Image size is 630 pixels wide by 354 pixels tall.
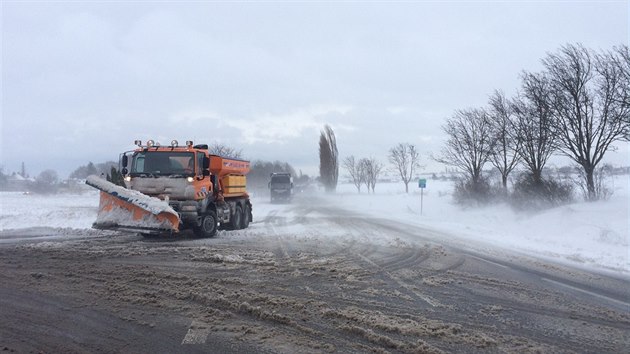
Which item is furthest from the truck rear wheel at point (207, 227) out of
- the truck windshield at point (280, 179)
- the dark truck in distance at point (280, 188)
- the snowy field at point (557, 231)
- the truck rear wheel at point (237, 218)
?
the truck windshield at point (280, 179)

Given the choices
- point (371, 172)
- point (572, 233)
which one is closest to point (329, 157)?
point (371, 172)

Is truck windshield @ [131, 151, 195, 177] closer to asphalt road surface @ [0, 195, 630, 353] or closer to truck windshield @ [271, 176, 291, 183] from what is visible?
asphalt road surface @ [0, 195, 630, 353]

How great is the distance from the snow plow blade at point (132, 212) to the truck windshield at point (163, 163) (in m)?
1.24

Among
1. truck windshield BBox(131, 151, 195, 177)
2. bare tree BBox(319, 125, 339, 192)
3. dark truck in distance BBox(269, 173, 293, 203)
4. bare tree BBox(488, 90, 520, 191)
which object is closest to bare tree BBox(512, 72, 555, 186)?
bare tree BBox(488, 90, 520, 191)

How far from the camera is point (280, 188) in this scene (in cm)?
4741

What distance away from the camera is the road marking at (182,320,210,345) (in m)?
5.00

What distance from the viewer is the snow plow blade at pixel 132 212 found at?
42.2ft

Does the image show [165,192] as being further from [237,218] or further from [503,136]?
[503,136]

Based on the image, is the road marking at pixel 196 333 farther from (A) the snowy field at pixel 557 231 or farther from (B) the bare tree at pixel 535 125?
(B) the bare tree at pixel 535 125

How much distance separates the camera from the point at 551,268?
33.7 ft

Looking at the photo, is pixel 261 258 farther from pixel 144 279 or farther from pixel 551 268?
pixel 551 268

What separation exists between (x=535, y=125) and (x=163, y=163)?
2040 centimetres

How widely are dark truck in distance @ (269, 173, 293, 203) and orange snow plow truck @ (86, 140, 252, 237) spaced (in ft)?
101

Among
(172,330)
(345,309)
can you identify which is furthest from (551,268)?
(172,330)
